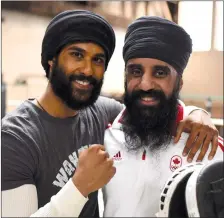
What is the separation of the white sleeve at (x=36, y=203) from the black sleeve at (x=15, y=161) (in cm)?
1

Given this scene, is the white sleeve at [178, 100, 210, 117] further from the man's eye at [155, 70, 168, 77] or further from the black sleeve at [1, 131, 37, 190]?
the black sleeve at [1, 131, 37, 190]

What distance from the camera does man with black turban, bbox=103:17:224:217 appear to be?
20.5 inches

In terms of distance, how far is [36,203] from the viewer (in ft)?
1.55

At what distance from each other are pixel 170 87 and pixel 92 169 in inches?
8.5

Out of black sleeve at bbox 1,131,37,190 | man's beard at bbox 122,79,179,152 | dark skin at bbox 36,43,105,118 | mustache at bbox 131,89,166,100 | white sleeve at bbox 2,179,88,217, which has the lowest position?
white sleeve at bbox 2,179,88,217

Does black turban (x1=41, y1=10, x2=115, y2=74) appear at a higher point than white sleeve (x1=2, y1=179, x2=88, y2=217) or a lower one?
higher

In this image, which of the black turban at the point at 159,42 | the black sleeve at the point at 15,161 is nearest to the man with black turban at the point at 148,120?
the black turban at the point at 159,42

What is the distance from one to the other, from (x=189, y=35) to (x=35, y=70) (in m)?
1.30

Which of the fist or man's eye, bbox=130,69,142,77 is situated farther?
man's eye, bbox=130,69,142,77

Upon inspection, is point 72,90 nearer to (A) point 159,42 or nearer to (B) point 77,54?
(B) point 77,54

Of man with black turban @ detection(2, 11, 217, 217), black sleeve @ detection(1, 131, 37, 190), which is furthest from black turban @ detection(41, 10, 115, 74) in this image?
black sleeve @ detection(1, 131, 37, 190)

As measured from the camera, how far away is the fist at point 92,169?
40 cm

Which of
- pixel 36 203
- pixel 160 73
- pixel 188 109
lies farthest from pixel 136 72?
pixel 36 203

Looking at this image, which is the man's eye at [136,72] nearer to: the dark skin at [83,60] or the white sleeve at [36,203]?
the dark skin at [83,60]
